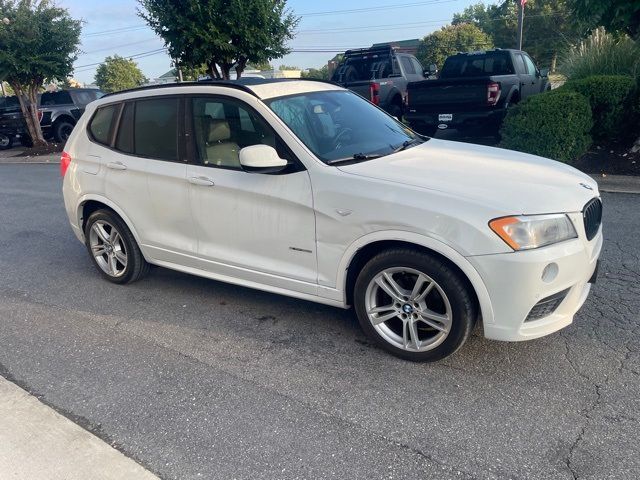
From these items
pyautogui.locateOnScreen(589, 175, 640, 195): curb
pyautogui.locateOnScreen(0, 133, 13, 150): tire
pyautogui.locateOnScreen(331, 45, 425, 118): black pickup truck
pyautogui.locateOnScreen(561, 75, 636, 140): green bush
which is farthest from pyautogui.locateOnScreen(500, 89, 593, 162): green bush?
pyautogui.locateOnScreen(0, 133, 13, 150): tire

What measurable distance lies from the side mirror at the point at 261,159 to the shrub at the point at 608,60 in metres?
9.48

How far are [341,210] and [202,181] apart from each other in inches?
49.8

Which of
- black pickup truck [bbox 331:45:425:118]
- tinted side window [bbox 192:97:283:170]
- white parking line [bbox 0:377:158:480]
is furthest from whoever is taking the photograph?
black pickup truck [bbox 331:45:425:118]

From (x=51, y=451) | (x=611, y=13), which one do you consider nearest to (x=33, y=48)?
(x=611, y=13)

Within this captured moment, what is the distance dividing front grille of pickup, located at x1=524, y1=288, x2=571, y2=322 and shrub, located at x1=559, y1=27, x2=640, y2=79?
910 centimetres

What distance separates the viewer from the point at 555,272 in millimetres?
3023

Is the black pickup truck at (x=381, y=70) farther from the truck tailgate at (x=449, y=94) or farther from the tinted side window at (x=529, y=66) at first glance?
the tinted side window at (x=529, y=66)

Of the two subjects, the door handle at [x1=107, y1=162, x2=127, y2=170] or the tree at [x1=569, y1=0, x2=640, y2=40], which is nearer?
the door handle at [x1=107, y1=162, x2=127, y2=170]

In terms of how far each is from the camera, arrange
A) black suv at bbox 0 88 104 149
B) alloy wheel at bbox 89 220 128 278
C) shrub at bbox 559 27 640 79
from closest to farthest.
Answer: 1. alloy wheel at bbox 89 220 128 278
2. shrub at bbox 559 27 640 79
3. black suv at bbox 0 88 104 149

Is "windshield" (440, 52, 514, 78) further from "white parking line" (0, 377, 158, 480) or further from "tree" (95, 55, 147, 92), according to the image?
"tree" (95, 55, 147, 92)

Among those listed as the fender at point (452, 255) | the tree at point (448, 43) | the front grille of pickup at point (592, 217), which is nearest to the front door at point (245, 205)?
the fender at point (452, 255)

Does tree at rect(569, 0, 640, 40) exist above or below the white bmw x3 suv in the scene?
above

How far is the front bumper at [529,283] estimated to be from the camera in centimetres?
295

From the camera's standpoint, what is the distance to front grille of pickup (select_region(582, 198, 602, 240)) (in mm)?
3258
